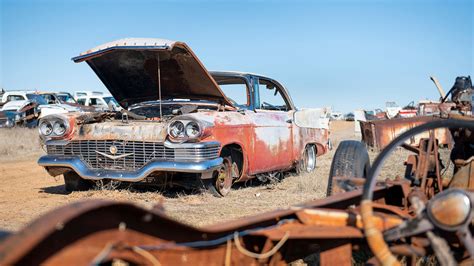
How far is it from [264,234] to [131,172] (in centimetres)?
356

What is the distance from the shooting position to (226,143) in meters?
5.68

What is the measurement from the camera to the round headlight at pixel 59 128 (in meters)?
5.84

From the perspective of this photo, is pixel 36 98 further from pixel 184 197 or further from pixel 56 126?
pixel 184 197

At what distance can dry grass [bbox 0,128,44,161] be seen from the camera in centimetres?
1236

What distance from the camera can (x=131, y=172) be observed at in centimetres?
541

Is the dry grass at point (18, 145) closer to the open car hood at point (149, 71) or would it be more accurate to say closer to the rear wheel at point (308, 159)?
the open car hood at point (149, 71)

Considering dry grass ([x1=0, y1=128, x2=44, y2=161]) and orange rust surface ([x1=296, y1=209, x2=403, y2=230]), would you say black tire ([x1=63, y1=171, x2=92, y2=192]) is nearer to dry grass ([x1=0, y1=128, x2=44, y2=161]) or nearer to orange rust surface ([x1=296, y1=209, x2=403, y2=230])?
orange rust surface ([x1=296, y1=209, x2=403, y2=230])

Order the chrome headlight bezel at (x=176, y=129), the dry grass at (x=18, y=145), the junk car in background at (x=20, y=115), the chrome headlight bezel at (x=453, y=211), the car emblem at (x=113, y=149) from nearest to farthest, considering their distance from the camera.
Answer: the chrome headlight bezel at (x=453, y=211) < the chrome headlight bezel at (x=176, y=129) < the car emblem at (x=113, y=149) < the dry grass at (x=18, y=145) < the junk car in background at (x=20, y=115)

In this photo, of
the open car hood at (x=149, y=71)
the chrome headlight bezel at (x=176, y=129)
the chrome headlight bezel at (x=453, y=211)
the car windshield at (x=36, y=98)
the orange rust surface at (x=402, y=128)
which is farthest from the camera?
the car windshield at (x=36, y=98)

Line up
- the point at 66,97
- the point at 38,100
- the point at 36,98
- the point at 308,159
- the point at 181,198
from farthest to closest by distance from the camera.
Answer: the point at 66,97, the point at 36,98, the point at 38,100, the point at 308,159, the point at 181,198

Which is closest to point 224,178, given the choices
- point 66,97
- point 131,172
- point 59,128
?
point 131,172

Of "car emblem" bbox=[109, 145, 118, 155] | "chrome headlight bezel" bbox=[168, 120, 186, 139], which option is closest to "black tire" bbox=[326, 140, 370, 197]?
"chrome headlight bezel" bbox=[168, 120, 186, 139]

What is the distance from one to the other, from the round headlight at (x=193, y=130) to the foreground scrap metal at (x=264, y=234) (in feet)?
9.66

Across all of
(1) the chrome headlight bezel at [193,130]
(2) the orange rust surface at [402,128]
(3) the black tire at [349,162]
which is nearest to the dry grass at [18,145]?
(1) the chrome headlight bezel at [193,130]
